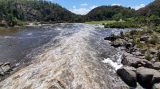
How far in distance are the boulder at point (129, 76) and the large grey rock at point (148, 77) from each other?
79 centimetres

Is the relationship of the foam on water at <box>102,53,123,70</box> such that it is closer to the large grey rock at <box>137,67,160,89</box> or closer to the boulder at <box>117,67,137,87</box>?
the boulder at <box>117,67,137,87</box>

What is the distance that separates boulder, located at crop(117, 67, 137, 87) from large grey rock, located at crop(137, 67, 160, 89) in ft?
2.59

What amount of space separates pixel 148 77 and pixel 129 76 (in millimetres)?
2067

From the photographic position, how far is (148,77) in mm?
31453

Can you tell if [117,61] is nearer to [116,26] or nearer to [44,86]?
[44,86]

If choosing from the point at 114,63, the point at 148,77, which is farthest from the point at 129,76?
the point at 114,63

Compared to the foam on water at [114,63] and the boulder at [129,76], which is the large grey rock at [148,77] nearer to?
the boulder at [129,76]

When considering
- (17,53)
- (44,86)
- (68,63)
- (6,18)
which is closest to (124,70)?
(68,63)

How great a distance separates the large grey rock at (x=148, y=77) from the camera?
99.6ft

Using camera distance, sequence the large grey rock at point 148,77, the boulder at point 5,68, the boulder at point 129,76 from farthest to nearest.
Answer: the boulder at point 5,68, the boulder at point 129,76, the large grey rock at point 148,77

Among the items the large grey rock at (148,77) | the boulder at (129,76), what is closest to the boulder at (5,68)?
the boulder at (129,76)

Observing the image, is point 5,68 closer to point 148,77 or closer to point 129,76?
point 129,76

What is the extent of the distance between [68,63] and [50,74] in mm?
5799

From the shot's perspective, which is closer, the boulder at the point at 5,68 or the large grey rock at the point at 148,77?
the large grey rock at the point at 148,77
